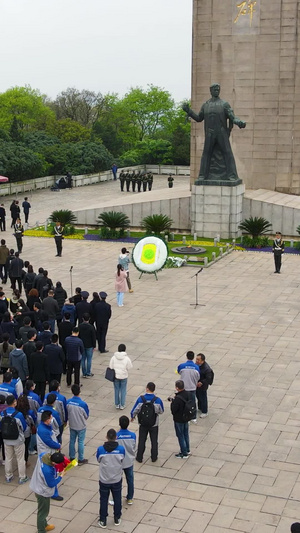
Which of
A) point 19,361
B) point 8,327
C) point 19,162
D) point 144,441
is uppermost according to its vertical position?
point 19,162

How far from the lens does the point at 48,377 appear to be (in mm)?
14156

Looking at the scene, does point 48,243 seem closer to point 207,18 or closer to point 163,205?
point 163,205

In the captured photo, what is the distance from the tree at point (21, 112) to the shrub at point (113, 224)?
47631 mm

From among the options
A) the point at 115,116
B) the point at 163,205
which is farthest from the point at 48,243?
the point at 115,116

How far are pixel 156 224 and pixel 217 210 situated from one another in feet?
8.55

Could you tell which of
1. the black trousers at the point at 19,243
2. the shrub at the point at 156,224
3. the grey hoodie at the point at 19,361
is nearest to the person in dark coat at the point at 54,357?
the grey hoodie at the point at 19,361

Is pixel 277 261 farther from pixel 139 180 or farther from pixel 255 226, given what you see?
pixel 139 180

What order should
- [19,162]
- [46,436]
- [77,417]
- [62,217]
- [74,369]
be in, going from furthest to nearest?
1. [19,162]
2. [62,217]
3. [74,369]
4. [77,417]
5. [46,436]

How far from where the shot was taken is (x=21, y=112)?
83.2 meters

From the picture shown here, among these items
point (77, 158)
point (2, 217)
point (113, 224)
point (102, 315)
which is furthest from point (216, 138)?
point (77, 158)

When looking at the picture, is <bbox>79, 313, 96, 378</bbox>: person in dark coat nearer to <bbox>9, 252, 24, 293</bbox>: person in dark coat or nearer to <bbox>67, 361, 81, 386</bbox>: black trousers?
<bbox>67, 361, 81, 386</bbox>: black trousers

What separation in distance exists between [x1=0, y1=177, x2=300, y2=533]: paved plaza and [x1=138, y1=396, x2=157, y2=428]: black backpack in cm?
80

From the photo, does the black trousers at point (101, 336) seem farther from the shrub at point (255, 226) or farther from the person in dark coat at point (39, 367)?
the shrub at point (255, 226)

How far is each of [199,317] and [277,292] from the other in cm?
361
